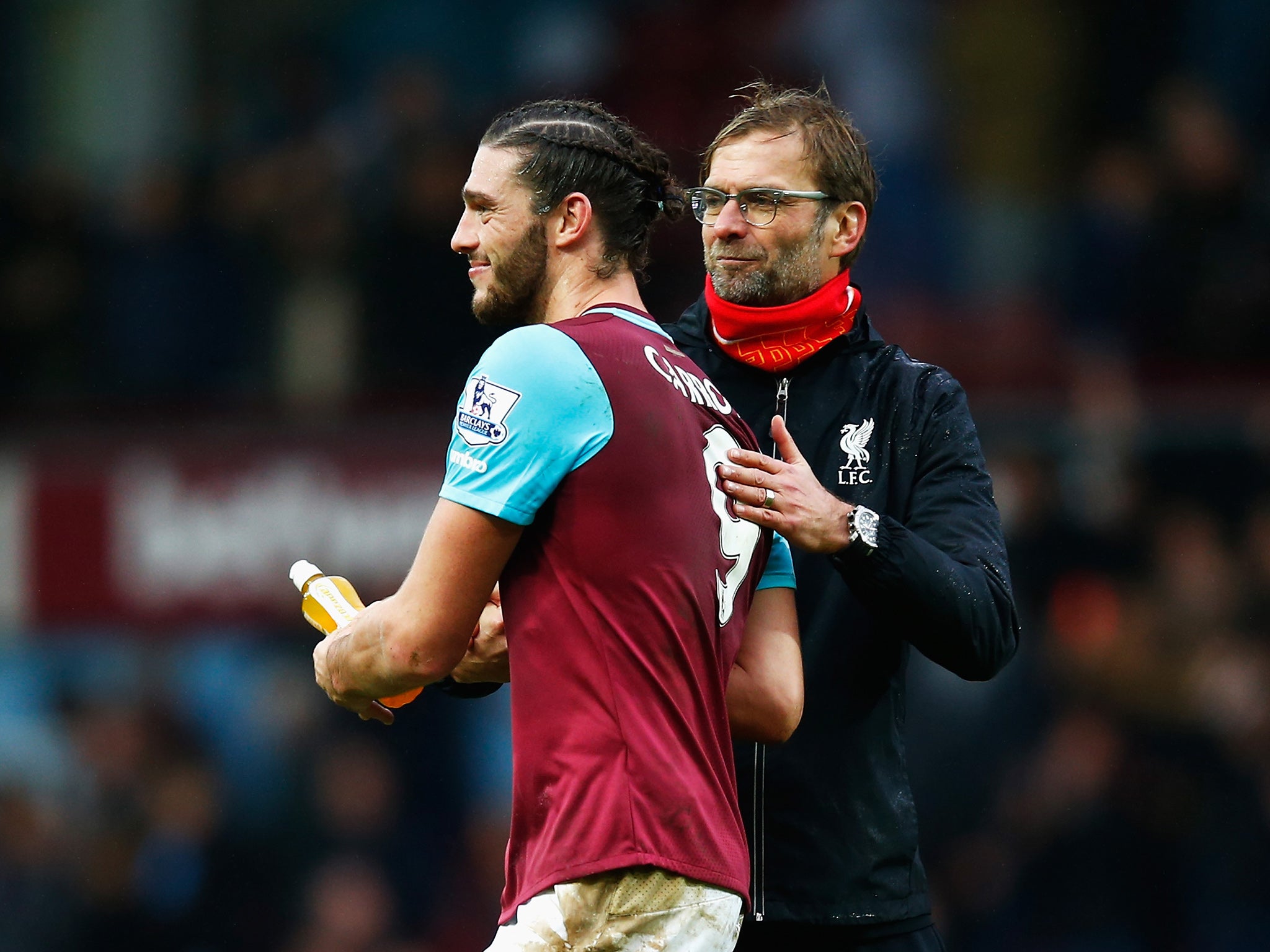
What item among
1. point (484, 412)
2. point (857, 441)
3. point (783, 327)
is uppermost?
point (783, 327)

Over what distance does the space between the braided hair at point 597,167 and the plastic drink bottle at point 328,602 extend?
28.0 inches

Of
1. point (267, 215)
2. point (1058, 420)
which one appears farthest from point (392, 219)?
point (1058, 420)

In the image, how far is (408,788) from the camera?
8.48 metres

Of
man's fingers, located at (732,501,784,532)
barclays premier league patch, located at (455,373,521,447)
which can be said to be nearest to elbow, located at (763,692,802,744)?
man's fingers, located at (732,501,784,532)

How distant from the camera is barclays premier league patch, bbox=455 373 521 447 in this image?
2.68 m

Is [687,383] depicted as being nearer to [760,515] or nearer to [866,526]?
[760,515]

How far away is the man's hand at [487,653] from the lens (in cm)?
312

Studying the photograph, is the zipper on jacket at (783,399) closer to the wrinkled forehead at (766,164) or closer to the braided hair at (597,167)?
the wrinkled forehead at (766,164)

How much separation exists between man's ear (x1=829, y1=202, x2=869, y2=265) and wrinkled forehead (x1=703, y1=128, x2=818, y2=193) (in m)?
0.09

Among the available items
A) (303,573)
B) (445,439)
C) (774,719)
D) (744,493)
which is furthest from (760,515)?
(445,439)

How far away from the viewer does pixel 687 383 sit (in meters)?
2.90

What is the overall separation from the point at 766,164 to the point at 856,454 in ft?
2.02

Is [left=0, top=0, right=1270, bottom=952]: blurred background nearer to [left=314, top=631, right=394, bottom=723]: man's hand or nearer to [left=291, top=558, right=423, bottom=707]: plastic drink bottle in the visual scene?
[left=291, top=558, right=423, bottom=707]: plastic drink bottle

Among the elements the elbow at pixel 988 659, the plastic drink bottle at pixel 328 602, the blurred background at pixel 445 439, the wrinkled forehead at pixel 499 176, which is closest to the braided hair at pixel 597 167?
the wrinkled forehead at pixel 499 176
